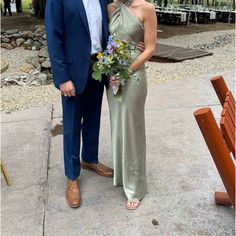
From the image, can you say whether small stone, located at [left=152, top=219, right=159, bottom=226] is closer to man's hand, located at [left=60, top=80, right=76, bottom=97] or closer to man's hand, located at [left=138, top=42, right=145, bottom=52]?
man's hand, located at [left=60, top=80, right=76, bottom=97]

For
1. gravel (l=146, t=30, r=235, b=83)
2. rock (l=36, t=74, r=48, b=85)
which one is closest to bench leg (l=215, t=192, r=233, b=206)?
gravel (l=146, t=30, r=235, b=83)

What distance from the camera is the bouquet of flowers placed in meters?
2.58

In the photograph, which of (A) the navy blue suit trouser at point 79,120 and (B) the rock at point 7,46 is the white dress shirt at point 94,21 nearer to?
(A) the navy blue suit trouser at point 79,120

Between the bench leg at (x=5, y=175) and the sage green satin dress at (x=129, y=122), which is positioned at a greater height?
the sage green satin dress at (x=129, y=122)

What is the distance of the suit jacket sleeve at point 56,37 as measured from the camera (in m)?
2.67

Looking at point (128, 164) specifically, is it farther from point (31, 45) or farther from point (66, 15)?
point (31, 45)

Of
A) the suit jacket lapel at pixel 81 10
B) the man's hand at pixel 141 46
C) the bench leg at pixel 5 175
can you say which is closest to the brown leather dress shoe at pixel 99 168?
the bench leg at pixel 5 175

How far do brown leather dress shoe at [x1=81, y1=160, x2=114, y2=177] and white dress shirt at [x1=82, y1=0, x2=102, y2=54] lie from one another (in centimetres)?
113

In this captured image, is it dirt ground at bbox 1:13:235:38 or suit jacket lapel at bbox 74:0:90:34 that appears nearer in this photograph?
suit jacket lapel at bbox 74:0:90:34

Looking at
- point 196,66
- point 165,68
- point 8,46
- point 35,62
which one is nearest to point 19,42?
point 8,46

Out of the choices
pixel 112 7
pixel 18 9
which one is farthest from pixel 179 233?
pixel 18 9

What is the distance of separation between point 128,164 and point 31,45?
8.99 metres

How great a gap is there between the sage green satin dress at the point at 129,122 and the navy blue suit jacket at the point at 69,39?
198 millimetres

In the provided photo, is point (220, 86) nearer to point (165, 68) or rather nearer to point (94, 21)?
point (94, 21)
